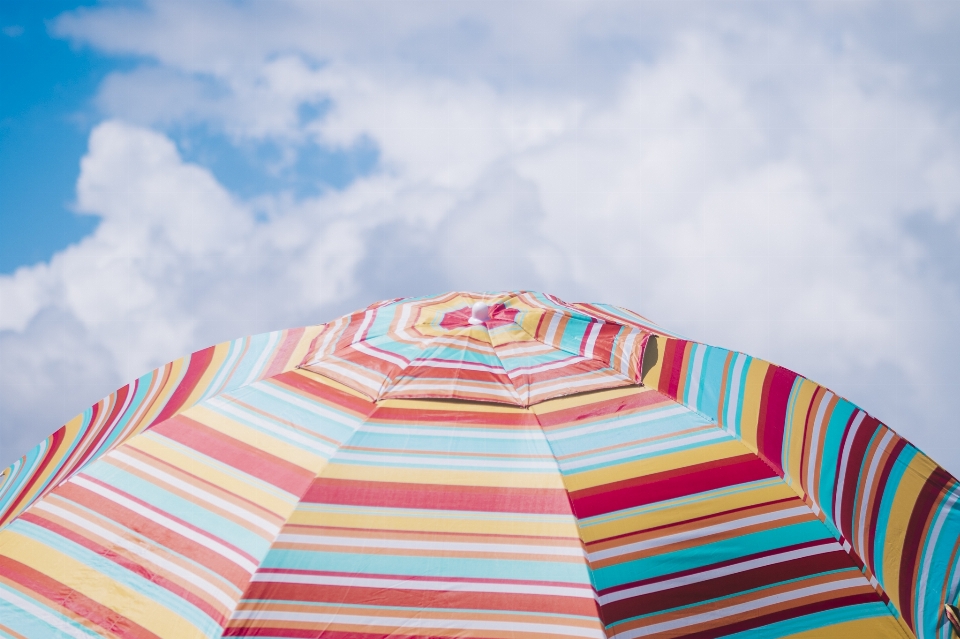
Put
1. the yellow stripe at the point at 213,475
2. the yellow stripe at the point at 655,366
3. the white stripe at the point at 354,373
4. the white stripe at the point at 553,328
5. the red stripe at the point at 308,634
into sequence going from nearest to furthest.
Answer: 1. the red stripe at the point at 308,634
2. the yellow stripe at the point at 213,475
3. the white stripe at the point at 354,373
4. the yellow stripe at the point at 655,366
5. the white stripe at the point at 553,328

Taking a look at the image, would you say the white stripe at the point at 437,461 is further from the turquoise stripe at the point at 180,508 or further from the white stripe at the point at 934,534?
the white stripe at the point at 934,534

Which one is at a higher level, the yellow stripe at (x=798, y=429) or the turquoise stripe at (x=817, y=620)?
the yellow stripe at (x=798, y=429)

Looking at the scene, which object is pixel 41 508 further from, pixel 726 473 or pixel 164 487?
pixel 726 473

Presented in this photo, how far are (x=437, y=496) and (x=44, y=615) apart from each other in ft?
5.56

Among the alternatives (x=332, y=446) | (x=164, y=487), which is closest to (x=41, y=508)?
(x=164, y=487)

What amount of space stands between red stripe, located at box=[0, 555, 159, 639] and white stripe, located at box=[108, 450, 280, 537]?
1.83 ft

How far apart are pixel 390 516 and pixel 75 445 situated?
215 centimetres

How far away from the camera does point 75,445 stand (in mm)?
4547

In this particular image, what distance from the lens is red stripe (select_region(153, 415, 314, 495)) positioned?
359 centimetres

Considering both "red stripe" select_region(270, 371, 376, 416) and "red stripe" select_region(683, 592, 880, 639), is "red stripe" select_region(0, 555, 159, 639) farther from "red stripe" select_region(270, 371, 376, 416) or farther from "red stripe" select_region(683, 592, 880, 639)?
"red stripe" select_region(683, 592, 880, 639)

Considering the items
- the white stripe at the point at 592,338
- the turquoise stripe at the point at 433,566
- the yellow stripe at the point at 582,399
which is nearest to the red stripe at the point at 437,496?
the turquoise stripe at the point at 433,566

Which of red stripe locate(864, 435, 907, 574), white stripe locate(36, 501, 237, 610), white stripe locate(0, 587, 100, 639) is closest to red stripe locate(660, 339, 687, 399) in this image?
red stripe locate(864, 435, 907, 574)

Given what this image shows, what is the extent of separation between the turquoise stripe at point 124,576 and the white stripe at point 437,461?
849 mm

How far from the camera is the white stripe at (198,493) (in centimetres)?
345
